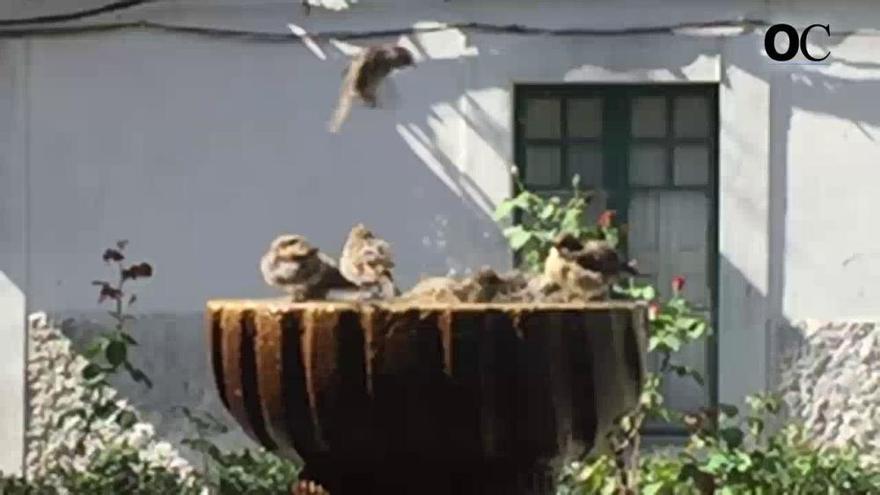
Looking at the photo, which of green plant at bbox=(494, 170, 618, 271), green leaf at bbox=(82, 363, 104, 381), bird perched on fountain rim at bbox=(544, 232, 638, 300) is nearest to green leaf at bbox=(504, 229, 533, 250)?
green plant at bbox=(494, 170, 618, 271)

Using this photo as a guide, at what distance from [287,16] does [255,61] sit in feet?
0.65

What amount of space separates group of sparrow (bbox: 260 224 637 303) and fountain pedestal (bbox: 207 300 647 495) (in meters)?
0.08

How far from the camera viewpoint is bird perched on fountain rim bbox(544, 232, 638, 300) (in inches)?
195

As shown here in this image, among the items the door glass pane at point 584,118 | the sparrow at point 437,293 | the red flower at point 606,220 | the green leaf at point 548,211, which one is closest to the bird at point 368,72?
the sparrow at point 437,293

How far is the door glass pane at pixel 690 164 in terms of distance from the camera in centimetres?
827

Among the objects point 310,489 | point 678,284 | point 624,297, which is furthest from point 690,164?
point 310,489

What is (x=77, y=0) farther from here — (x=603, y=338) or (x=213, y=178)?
(x=603, y=338)

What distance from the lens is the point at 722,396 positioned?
8125mm

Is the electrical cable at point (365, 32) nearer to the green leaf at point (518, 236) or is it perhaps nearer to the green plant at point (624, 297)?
the green plant at point (624, 297)

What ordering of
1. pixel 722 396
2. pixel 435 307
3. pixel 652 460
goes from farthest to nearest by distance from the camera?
pixel 722 396, pixel 652 460, pixel 435 307

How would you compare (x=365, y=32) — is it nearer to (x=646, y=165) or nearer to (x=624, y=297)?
(x=646, y=165)

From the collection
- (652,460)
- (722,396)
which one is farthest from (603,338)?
(722,396)

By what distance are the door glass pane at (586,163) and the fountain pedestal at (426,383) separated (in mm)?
3524

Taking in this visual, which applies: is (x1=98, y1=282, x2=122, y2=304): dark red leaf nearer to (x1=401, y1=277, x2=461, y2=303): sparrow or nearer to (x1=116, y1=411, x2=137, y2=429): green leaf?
(x1=116, y1=411, x2=137, y2=429): green leaf
